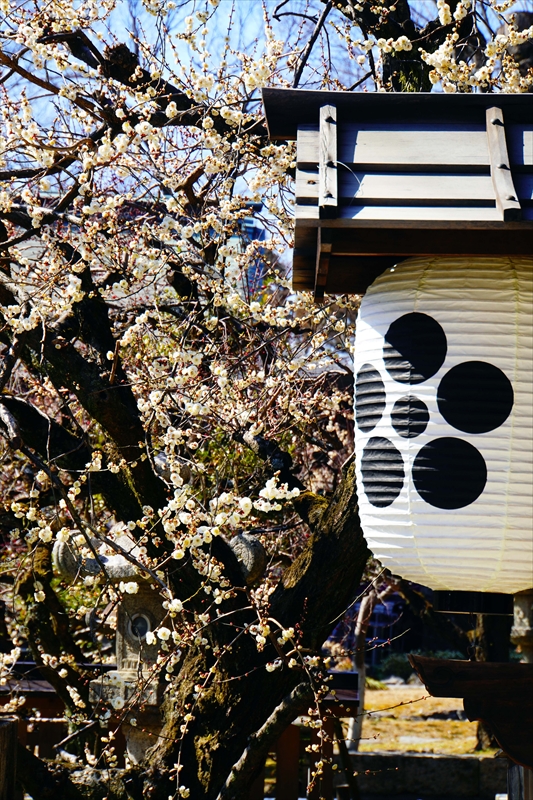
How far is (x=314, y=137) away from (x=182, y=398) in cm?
268

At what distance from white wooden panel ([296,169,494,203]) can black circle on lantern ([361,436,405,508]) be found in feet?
2.64

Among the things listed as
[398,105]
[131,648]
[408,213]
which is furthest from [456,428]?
[131,648]

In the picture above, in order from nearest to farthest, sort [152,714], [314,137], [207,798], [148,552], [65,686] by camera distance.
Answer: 1. [314,137]
2. [207,798]
3. [148,552]
4. [152,714]
5. [65,686]

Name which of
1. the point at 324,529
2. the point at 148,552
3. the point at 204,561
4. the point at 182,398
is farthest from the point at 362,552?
the point at 182,398

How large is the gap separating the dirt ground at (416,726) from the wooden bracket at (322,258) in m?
7.82

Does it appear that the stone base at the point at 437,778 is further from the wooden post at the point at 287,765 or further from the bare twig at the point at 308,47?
the bare twig at the point at 308,47

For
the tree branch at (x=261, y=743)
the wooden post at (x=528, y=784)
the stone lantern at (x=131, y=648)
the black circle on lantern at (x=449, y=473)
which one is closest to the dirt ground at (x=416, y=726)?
the stone lantern at (x=131, y=648)

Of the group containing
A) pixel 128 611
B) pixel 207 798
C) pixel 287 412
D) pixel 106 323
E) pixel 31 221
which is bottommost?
pixel 207 798

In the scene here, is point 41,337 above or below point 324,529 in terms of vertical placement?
above

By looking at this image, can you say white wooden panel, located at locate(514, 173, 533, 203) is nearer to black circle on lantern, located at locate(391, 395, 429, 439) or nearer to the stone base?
black circle on lantern, located at locate(391, 395, 429, 439)

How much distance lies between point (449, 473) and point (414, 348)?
43 centimetres

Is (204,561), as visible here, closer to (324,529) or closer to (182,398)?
(324,529)

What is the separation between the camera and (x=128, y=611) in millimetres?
5133

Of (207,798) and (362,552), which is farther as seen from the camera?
(362,552)
